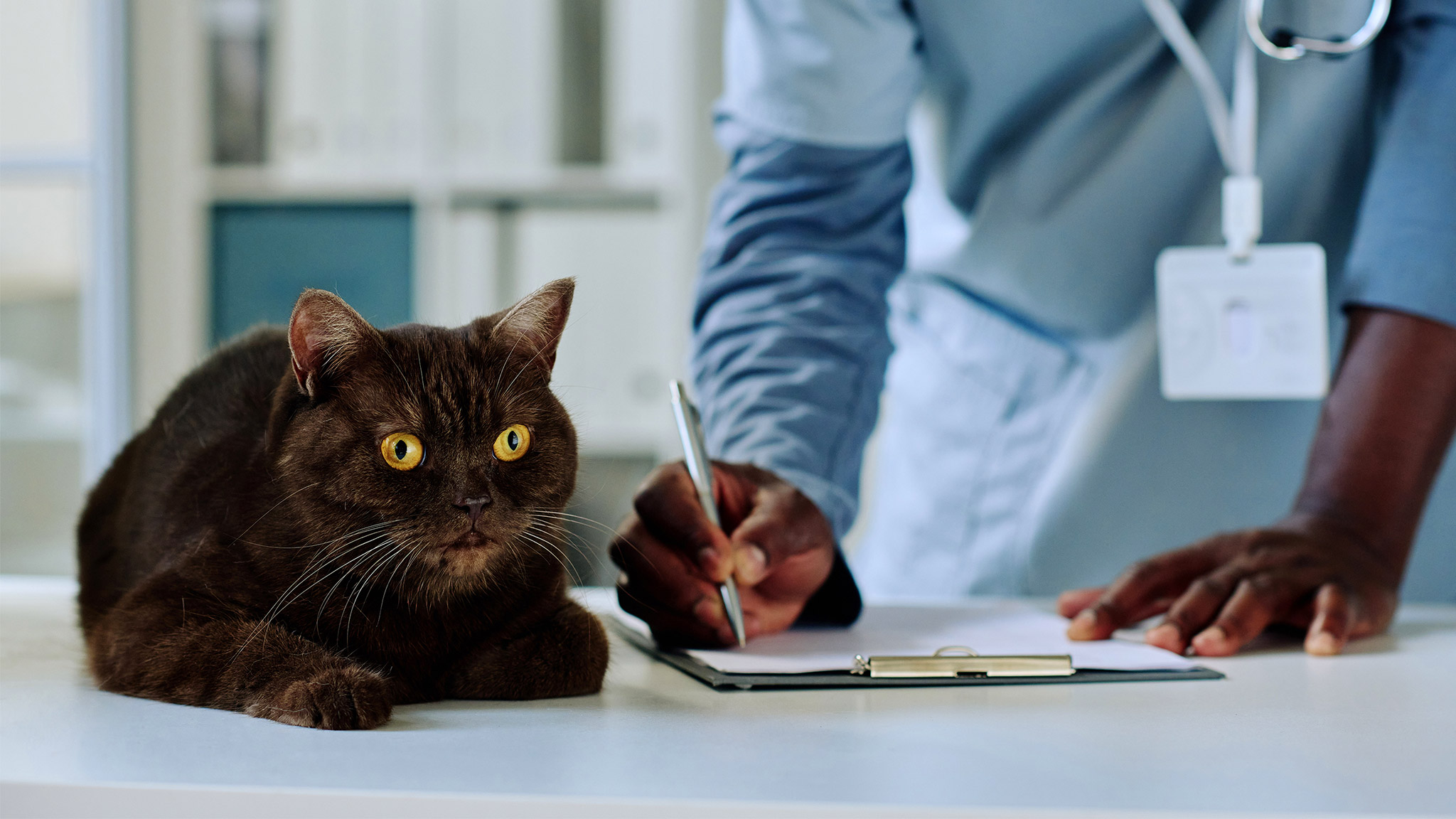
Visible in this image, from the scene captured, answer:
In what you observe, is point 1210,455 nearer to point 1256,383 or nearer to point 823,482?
point 1256,383

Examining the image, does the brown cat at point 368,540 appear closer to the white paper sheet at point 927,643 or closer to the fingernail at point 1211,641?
the white paper sheet at point 927,643

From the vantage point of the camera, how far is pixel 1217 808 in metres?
0.38

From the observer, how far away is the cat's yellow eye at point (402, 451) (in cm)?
52

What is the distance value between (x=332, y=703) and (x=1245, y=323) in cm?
83

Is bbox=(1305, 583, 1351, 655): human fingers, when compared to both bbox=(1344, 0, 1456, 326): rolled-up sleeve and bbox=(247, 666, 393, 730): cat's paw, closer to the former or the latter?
bbox=(1344, 0, 1456, 326): rolled-up sleeve

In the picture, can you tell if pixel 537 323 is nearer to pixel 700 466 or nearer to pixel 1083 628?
pixel 700 466

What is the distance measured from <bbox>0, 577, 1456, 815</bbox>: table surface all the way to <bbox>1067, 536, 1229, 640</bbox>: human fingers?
116mm

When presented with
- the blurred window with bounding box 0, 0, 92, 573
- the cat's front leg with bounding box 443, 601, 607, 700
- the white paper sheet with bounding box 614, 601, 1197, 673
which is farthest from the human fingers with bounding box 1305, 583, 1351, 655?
the blurred window with bounding box 0, 0, 92, 573

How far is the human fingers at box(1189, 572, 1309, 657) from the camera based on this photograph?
69cm

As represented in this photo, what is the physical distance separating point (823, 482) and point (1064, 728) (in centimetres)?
48

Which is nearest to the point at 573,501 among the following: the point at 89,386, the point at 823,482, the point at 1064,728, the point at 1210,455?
the point at 1064,728

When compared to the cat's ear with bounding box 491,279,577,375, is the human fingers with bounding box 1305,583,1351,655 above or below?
below

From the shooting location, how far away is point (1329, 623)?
707mm

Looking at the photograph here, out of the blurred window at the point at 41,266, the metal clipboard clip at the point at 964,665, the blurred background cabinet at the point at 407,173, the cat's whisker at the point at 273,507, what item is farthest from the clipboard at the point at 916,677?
the blurred window at the point at 41,266
